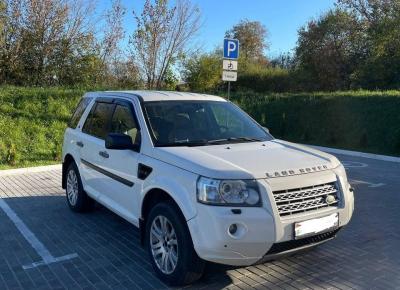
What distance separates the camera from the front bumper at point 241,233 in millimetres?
3422

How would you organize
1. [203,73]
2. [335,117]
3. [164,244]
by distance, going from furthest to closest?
1. [203,73]
2. [335,117]
3. [164,244]

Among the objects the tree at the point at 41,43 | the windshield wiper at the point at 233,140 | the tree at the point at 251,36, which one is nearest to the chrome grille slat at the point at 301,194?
the windshield wiper at the point at 233,140

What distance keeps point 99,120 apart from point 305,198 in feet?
10.3

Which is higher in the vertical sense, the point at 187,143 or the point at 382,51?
the point at 382,51

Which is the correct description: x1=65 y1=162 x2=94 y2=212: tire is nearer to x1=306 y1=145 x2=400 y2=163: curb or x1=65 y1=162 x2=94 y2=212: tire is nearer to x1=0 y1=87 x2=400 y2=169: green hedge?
x1=0 y1=87 x2=400 y2=169: green hedge

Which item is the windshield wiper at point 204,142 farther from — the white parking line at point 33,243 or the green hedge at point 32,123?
the green hedge at point 32,123

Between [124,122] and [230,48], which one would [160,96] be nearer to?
[124,122]

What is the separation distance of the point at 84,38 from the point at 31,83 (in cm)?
290

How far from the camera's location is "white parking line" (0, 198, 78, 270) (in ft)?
15.2

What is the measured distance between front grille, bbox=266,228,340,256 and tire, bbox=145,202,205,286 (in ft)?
2.10

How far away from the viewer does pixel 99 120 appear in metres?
5.74

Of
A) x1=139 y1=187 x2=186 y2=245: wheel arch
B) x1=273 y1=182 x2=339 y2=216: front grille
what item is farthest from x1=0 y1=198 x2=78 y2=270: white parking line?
x1=273 y1=182 x2=339 y2=216: front grille

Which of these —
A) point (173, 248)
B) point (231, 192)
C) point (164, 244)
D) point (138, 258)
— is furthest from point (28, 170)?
point (231, 192)

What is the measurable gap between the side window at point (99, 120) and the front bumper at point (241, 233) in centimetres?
238
